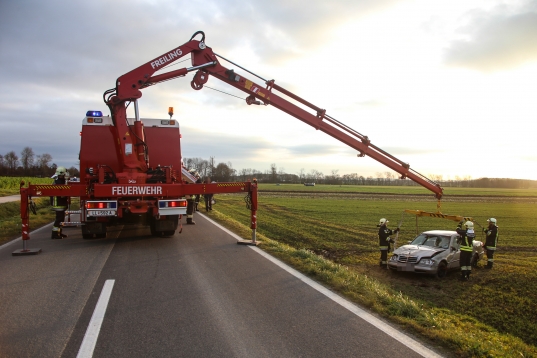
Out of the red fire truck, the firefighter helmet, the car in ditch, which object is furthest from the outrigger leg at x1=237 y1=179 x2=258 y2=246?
the firefighter helmet

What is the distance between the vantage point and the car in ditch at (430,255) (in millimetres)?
11281

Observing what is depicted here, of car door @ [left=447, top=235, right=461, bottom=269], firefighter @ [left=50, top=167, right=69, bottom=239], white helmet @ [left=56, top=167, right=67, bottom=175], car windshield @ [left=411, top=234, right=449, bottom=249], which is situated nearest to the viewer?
firefighter @ [left=50, top=167, right=69, bottom=239]

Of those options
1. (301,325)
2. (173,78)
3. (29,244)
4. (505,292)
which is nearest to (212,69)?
(173,78)

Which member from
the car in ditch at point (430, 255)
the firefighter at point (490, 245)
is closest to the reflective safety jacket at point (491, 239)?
the firefighter at point (490, 245)

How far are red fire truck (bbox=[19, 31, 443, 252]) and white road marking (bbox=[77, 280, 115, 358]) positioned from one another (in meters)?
4.09

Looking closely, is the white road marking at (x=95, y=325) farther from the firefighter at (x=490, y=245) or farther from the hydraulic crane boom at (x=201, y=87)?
the firefighter at (x=490, y=245)

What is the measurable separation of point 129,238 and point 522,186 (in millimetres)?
165403

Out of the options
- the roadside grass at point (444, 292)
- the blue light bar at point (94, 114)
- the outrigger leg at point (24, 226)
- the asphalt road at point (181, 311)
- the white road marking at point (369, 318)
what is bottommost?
the roadside grass at point (444, 292)

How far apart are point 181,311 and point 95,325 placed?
1.06 meters

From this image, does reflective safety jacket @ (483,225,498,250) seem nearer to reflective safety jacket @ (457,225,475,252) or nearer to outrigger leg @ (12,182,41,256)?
reflective safety jacket @ (457,225,475,252)

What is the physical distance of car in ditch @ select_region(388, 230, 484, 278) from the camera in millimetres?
11281

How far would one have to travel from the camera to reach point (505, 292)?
393 inches

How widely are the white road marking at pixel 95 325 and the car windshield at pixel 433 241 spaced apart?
9467 millimetres

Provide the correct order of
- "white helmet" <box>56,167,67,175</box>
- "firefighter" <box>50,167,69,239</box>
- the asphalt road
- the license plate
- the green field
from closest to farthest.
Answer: the asphalt road < the green field < the license plate < "firefighter" <box>50,167,69,239</box> < "white helmet" <box>56,167,67,175</box>
